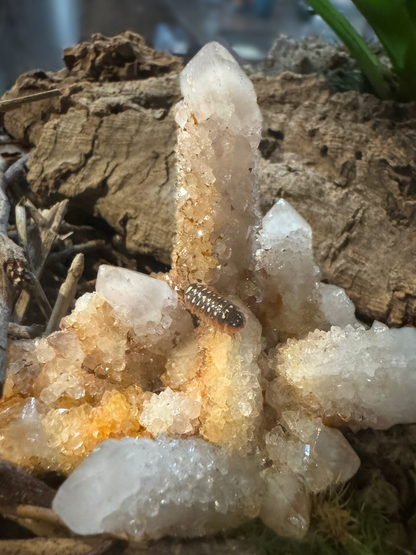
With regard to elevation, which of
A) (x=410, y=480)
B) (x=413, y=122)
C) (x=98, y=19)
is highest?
(x=98, y=19)

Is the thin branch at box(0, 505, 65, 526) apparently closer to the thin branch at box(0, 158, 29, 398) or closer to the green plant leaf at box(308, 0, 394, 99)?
the thin branch at box(0, 158, 29, 398)

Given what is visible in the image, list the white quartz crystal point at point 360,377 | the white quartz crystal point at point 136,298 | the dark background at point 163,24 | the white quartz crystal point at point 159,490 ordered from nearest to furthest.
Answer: the white quartz crystal point at point 159,490
the white quartz crystal point at point 360,377
the white quartz crystal point at point 136,298
the dark background at point 163,24

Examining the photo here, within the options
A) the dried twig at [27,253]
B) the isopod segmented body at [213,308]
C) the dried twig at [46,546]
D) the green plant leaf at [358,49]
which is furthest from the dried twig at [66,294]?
the green plant leaf at [358,49]

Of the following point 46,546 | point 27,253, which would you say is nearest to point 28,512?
point 46,546

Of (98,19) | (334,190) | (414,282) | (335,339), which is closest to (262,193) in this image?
(334,190)

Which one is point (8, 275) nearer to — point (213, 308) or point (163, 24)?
point (213, 308)

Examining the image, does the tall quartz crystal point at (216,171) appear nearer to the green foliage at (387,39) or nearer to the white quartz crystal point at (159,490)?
the white quartz crystal point at (159,490)

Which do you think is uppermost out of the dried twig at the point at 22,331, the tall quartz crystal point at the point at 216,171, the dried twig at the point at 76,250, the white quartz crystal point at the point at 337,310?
the tall quartz crystal point at the point at 216,171

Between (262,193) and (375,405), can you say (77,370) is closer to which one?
(375,405)
